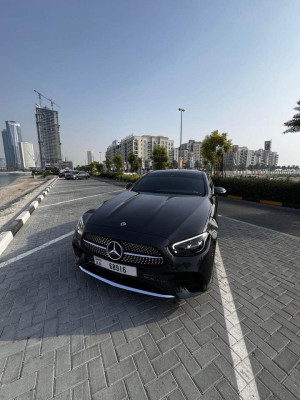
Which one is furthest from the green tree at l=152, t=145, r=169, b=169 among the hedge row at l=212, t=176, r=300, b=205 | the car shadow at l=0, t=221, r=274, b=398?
the car shadow at l=0, t=221, r=274, b=398

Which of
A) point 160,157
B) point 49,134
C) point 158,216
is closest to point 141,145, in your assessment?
point 49,134

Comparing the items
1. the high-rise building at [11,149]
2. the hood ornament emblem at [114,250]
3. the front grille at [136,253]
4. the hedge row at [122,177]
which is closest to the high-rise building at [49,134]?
the high-rise building at [11,149]

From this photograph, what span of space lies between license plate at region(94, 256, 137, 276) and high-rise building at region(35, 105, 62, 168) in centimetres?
12454

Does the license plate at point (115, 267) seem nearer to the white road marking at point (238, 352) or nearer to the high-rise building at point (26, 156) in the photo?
the white road marking at point (238, 352)

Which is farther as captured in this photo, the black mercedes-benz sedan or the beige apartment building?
the beige apartment building

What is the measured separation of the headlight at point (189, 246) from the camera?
71.6 inches

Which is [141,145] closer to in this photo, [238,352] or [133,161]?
[133,161]

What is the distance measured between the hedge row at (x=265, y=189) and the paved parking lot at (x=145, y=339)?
6619 millimetres

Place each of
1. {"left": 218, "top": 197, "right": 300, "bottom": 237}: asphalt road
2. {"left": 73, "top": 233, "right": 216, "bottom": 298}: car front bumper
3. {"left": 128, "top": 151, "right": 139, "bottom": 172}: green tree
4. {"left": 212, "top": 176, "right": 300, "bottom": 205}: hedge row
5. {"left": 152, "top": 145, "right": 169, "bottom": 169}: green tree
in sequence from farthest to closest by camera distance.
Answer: {"left": 128, "top": 151, "right": 139, "bottom": 172}: green tree, {"left": 152, "top": 145, "right": 169, "bottom": 169}: green tree, {"left": 212, "top": 176, "right": 300, "bottom": 205}: hedge row, {"left": 218, "top": 197, "right": 300, "bottom": 237}: asphalt road, {"left": 73, "top": 233, "right": 216, "bottom": 298}: car front bumper

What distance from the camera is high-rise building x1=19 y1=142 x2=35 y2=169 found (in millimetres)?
161750

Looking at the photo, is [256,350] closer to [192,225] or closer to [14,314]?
[192,225]

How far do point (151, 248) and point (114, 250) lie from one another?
0.41 m

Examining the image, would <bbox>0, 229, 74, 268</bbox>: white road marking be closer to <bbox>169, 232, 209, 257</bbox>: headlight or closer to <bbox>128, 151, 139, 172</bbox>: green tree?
<bbox>169, 232, 209, 257</bbox>: headlight

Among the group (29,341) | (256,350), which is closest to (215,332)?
(256,350)
